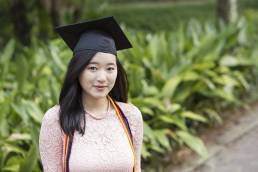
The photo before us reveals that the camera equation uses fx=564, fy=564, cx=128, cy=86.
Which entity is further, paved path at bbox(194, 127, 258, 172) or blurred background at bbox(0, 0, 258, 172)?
paved path at bbox(194, 127, 258, 172)

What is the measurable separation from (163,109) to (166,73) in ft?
2.49

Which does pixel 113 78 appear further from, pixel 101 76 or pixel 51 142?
pixel 51 142

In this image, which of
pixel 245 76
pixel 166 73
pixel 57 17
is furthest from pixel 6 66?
pixel 57 17

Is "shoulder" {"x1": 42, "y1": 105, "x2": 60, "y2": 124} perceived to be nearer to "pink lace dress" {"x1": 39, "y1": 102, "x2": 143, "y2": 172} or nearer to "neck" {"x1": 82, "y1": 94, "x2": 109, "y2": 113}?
"pink lace dress" {"x1": 39, "y1": 102, "x2": 143, "y2": 172}

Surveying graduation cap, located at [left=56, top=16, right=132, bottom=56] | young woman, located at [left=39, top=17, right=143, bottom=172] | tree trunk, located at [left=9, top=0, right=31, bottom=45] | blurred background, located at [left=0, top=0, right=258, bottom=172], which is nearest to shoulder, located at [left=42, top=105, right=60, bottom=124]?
young woman, located at [left=39, top=17, right=143, bottom=172]

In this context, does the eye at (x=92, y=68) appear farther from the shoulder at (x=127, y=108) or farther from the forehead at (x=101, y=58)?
the shoulder at (x=127, y=108)

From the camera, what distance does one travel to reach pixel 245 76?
22.4 feet

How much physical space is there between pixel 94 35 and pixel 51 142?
47 centimetres

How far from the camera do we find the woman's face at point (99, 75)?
2.29 metres

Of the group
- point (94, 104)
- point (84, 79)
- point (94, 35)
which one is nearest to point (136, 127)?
point (94, 104)

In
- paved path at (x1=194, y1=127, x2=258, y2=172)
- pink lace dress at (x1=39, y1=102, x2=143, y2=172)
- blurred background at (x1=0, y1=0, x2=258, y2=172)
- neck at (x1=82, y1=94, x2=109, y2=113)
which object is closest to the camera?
pink lace dress at (x1=39, y1=102, x2=143, y2=172)

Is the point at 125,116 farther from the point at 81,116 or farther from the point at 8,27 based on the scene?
the point at 8,27

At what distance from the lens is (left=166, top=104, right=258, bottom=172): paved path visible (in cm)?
489

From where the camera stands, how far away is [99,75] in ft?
7.54
